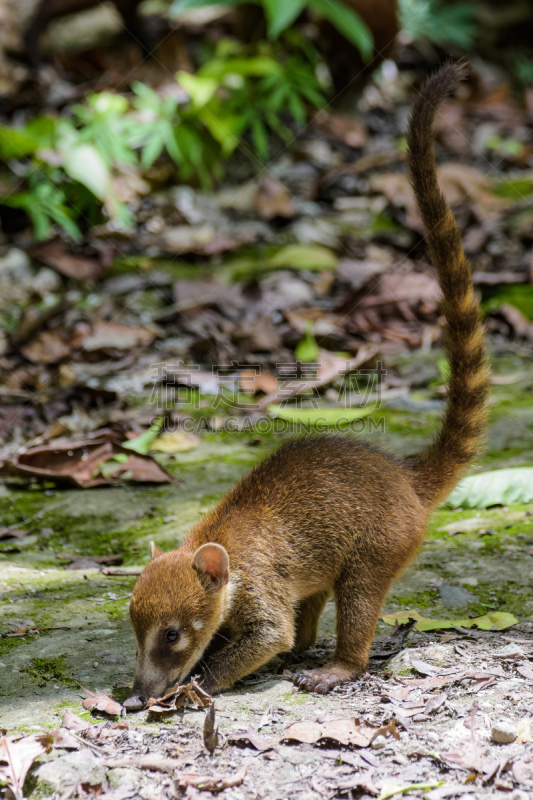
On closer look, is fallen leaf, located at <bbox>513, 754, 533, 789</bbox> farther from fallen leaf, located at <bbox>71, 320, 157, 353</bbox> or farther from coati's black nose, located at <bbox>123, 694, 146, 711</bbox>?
fallen leaf, located at <bbox>71, 320, 157, 353</bbox>

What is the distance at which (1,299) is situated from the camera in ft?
21.4

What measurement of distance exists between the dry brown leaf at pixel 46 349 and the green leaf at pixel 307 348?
1675 millimetres

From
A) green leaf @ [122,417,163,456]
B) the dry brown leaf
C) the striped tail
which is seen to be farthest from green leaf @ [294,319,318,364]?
the striped tail

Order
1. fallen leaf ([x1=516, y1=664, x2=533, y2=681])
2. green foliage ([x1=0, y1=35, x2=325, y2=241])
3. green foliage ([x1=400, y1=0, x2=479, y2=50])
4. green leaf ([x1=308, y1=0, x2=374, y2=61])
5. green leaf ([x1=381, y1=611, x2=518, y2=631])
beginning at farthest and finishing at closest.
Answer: green foliage ([x1=400, y1=0, x2=479, y2=50])
green leaf ([x1=308, y1=0, x2=374, y2=61])
green foliage ([x1=0, y1=35, x2=325, y2=241])
green leaf ([x1=381, y1=611, x2=518, y2=631])
fallen leaf ([x1=516, y1=664, x2=533, y2=681])

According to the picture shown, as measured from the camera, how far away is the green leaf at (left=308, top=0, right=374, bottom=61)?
324 inches

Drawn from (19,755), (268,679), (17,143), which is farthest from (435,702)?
(17,143)

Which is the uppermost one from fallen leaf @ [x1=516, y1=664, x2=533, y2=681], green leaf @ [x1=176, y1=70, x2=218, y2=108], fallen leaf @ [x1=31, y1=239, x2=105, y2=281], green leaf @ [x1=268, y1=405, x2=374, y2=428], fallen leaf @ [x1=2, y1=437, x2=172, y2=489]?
green leaf @ [x1=176, y1=70, x2=218, y2=108]

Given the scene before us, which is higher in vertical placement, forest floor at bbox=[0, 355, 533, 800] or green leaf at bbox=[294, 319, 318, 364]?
green leaf at bbox=[294, 319, 318, 364]

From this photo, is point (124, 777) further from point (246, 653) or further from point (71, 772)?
point (246, 653)

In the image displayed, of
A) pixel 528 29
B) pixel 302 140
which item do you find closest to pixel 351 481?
pixel 302 140

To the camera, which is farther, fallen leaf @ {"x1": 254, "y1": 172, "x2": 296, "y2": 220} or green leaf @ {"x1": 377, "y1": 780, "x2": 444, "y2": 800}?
fallen leaf @ {"x1": 254, "y1": 172, "x2": 296, "y2": 220}

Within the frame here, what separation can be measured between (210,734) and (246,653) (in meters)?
0.65

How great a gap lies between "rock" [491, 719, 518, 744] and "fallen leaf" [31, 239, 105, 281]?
5.31 meters

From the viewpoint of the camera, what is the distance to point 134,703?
2586 millimetres
